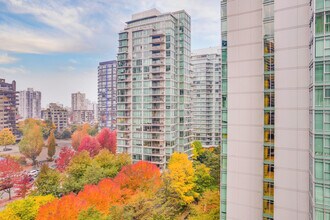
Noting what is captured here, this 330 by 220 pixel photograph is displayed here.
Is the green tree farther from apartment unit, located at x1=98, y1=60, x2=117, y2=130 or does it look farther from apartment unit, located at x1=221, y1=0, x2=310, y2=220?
apartment unit, located at x1=98, y1=60, x2=117, y2=130

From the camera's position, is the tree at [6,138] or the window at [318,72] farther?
the tree at [6,138]

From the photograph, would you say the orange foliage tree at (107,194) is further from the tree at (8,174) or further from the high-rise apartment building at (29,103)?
the high-rise apartment building at (29,103)

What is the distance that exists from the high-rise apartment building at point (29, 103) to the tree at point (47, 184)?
9923 centimetres

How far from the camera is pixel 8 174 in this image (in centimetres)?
4175

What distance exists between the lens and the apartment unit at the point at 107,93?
109 m

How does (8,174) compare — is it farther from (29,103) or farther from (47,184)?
(29,103)

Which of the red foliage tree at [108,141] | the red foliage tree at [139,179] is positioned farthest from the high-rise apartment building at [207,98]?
the red foliage tree at [139,179]

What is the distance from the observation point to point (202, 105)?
78.5 m

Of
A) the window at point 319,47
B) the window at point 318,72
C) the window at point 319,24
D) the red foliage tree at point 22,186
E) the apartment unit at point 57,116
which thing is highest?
the window at point 319,24

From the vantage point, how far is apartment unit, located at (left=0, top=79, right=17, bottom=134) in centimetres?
8169

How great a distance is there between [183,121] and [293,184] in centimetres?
3548

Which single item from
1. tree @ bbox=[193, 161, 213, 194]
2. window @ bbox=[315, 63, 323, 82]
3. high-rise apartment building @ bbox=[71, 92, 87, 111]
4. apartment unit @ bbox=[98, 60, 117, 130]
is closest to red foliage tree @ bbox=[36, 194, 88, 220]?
tree @ bbox=[193, 161, 213, 194]

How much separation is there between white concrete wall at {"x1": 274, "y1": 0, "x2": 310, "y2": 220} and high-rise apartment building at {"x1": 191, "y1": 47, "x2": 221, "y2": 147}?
58.1 metres

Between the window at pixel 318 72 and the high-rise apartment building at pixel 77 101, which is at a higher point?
the high-rise apartment building at pixel 77 101
